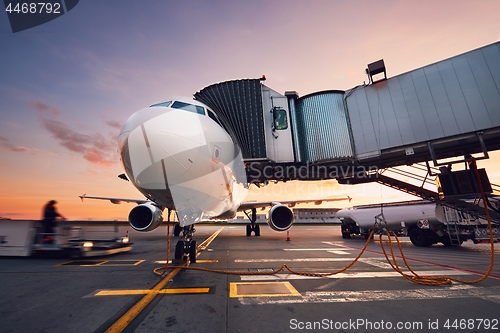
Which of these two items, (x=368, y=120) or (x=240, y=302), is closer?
(x=240, y=302)

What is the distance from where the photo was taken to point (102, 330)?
2.51 metres

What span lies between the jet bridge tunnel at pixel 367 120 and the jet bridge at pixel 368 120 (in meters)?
0.03

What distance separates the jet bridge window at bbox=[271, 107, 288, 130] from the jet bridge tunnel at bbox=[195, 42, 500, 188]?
0.20 ft

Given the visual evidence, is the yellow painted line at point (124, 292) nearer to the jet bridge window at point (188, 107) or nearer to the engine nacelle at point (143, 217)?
the engine nacelle at point (143, 217)

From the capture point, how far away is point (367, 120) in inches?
445

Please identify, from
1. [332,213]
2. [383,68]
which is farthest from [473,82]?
[332,213]

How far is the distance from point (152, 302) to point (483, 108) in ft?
43.8

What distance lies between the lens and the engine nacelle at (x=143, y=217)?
7766 millimetres

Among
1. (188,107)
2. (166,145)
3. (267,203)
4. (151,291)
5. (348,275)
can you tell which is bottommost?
(348,275)

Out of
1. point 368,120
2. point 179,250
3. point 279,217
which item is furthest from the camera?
point 368,120

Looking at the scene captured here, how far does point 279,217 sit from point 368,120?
700 cm

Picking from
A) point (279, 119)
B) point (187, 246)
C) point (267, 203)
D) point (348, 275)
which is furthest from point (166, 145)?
point (267, 203)

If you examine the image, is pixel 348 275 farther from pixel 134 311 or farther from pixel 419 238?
pixel 419 238

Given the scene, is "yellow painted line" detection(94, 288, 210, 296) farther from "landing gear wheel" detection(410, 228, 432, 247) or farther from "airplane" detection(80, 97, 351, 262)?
"landing gear wheel" detection(410, 228, 432, 247)
